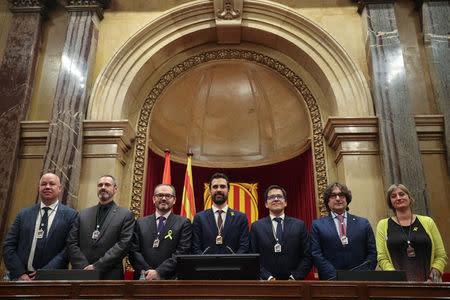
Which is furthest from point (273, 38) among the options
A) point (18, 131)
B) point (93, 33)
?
point (18, 131)

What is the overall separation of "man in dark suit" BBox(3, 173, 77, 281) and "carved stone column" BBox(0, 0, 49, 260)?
1525 millimetres

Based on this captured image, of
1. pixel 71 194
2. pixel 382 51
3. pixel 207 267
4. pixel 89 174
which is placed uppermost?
pixel 382 51

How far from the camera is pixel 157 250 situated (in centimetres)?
277

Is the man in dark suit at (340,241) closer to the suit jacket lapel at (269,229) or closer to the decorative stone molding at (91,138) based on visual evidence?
the suit jacket lapel at (269,229)

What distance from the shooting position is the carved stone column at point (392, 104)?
3.99 m

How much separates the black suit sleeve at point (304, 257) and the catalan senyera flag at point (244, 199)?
400cm

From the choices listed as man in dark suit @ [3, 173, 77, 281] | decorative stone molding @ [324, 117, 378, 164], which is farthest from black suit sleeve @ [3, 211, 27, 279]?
decorative stone molding @ [324, 117, 378, 164]

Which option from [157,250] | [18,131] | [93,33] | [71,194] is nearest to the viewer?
[157,250]


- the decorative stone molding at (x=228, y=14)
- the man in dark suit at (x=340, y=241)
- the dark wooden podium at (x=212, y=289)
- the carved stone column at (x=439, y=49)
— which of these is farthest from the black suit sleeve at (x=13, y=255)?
the carved stone column at (x=439, y=49)

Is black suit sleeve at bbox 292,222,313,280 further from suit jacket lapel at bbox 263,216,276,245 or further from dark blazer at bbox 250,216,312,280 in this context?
suit jacket lapel at bbox 263,216,276,245

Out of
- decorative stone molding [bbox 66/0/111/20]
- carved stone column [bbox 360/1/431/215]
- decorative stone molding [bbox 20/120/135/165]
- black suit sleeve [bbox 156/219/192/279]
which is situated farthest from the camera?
decorative stone molding [bbox 66/0/111/20]

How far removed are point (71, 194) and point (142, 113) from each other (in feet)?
4.92

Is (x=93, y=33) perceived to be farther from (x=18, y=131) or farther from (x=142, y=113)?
(x=18, y=131)

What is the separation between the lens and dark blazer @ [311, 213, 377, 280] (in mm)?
2703
